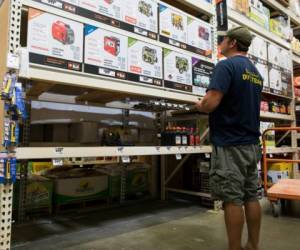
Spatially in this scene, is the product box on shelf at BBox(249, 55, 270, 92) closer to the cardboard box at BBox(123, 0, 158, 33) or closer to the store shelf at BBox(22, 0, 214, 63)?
the store shelf at BBox(22, 0, 214, 63)

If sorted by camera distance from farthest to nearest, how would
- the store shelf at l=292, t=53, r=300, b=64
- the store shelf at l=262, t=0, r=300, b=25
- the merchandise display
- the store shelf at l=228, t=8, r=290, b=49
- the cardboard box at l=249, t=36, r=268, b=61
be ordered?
the store shelf at l=292, t=53, r=300, b=64
the store shelf at l=262, t=0, r=300, b=25
the cardboard box at l=249, t=36, r=268, b=61
the store shelf at l=228, t=8, r=290, b=49
the merchandise display

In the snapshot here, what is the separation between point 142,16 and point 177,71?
0.48 m

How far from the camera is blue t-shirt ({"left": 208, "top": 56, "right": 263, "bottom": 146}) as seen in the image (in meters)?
1.39

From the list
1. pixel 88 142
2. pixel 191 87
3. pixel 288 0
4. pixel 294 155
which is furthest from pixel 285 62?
pixel 88 142

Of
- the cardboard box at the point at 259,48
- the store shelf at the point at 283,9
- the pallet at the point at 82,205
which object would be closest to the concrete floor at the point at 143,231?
the pallet at the point at 82,205

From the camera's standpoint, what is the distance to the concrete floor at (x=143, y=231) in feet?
5.57

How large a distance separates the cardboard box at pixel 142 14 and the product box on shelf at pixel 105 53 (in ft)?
0.58

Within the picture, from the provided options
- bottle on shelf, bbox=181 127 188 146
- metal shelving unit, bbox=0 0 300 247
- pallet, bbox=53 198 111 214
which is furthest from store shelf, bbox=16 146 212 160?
pallet, bbox=53 198 111 214

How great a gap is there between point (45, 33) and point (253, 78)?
1.14 meters

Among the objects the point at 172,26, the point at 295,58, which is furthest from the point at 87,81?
the point at 295,58

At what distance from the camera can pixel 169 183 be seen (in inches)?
132

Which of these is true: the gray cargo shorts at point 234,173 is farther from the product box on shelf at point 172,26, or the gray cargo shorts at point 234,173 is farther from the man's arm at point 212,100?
the product box on shelf at point 172,26

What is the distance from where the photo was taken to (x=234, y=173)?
1.36 meters

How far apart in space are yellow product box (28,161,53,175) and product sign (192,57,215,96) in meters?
1.66
